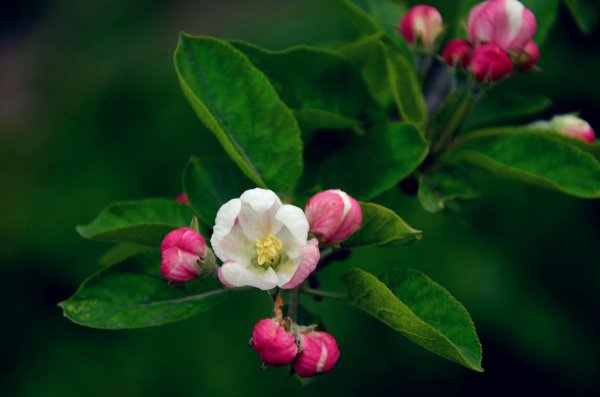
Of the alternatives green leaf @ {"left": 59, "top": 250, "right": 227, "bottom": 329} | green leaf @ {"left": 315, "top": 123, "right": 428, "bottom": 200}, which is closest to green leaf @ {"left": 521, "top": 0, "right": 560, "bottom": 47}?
green leaf @ {"left": 315, "top": 123, "right": 428, "bottom": 200}

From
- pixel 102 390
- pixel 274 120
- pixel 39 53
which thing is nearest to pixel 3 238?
pixel 102 390

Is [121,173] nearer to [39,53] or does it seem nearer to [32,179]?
[32,179]

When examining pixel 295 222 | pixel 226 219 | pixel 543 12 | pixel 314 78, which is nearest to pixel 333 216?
pixel 295 222

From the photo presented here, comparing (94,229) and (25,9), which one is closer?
(94,229)

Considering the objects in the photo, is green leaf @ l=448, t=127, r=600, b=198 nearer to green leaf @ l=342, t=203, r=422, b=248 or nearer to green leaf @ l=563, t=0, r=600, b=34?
green leaf @ l=342, t=203, r=422, b=248

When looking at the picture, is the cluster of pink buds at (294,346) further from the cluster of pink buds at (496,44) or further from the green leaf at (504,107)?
the green leaf at (504,107)

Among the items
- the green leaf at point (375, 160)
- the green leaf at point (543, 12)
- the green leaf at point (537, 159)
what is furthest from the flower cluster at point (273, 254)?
the green leaf at point (543, 12)
